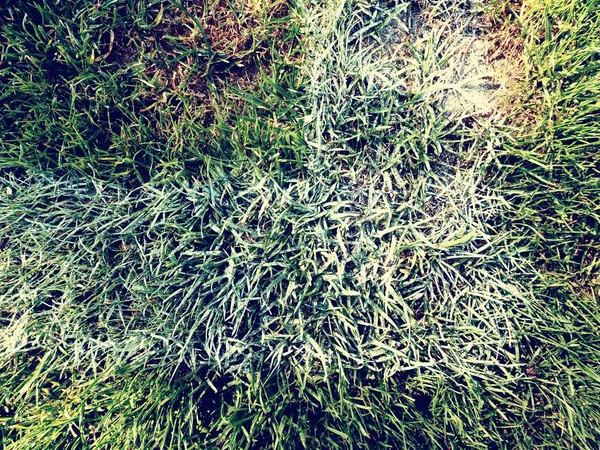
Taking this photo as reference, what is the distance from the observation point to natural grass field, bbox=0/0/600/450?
1.78 metres

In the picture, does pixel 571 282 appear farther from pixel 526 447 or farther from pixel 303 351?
pixel 303 351

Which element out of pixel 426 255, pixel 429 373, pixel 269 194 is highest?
pixel 269 194

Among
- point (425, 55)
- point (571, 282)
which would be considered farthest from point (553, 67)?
point (571, 282)

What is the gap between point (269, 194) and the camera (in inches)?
69.6

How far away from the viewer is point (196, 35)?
1.85m

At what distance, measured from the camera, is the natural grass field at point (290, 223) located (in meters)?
1.78

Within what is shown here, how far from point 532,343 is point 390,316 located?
660 mm

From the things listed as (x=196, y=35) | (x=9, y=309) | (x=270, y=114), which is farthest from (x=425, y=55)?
(x=9, y=309)

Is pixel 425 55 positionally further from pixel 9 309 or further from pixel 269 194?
pixel 9 309

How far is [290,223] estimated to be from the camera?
1.82m

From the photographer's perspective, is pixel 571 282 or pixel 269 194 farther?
pixel 571 282

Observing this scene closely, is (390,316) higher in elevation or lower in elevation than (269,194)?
lower

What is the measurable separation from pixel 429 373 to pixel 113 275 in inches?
55.8

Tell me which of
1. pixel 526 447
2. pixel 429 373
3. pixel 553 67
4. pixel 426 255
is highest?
pixel 553 67
